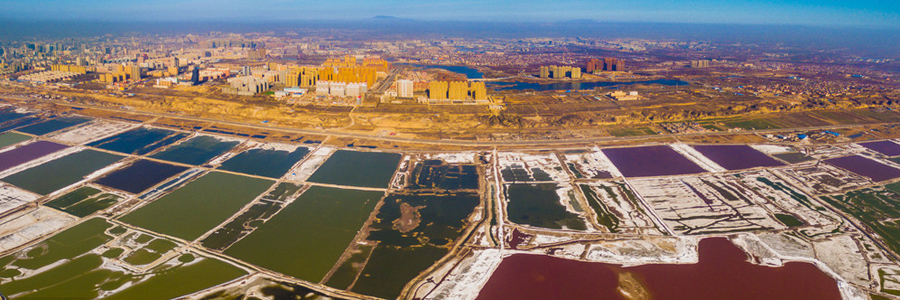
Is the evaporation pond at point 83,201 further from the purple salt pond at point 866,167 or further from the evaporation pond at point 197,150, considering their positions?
the purple salt pond at point 866,167

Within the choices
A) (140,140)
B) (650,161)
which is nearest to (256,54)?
(140,140)

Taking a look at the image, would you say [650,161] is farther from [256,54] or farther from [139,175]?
[256,54]

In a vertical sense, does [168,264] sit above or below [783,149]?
below

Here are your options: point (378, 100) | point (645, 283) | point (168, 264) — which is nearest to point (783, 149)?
point (645, 283)

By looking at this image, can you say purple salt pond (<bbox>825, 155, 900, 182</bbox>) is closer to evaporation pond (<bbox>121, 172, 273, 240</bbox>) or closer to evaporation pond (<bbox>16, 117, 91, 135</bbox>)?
evaporation pond (<bbox>121, 172, 273, 240</bbox>)

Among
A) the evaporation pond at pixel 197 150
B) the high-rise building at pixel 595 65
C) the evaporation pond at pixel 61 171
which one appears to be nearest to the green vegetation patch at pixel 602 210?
the evaporation pond at pixel 197 150

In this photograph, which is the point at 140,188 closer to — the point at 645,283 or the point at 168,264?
the point at 168,264
